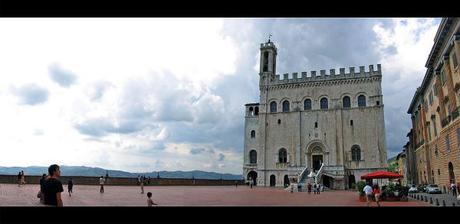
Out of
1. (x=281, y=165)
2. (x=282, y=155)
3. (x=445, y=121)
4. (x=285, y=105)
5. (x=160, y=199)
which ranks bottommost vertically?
(x=160, y=199)

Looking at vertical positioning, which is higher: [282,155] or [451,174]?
[282,155]

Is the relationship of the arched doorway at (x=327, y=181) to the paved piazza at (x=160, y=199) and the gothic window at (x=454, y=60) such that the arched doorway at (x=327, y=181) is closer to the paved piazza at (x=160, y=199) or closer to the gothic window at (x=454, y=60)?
the paved piazza at (x=160, y=199)

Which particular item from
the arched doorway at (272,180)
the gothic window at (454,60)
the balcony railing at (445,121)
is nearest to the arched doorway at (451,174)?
the balcony railing at (445,121)

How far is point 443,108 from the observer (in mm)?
29625

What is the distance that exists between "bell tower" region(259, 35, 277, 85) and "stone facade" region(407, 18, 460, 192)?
21.9 meters

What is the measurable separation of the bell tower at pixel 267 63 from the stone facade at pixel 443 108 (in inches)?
862

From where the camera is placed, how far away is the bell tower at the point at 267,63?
56688mm

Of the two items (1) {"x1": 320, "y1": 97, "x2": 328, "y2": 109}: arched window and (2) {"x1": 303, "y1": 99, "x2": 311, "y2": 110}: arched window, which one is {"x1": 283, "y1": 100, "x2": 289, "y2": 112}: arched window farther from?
(1) {"x1": 320, "y1": 97, "x2": 328, "y2": 109}: arched window

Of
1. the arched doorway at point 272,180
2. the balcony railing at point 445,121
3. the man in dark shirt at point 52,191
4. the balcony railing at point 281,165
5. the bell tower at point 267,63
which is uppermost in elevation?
the bell tower at point 267,63

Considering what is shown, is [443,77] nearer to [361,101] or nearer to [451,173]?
[451,173]

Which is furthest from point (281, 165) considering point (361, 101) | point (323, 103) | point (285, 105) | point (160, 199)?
point (160, 199)

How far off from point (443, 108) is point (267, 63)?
31.6 m
